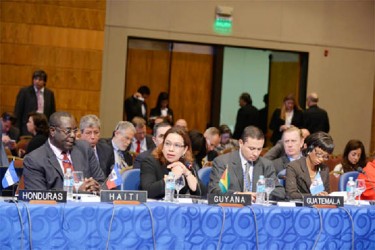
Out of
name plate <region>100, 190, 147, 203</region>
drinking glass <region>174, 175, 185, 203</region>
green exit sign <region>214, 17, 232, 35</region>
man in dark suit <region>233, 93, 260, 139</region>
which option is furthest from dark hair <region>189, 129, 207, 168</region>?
green exit sign <region>214, 17, 232, 35</region>

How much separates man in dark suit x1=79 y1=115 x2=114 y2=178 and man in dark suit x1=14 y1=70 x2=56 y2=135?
4047mm

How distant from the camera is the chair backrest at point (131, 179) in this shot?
21.1 ft

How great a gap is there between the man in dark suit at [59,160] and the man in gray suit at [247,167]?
0.96 metres

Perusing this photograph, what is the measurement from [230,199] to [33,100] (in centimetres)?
718

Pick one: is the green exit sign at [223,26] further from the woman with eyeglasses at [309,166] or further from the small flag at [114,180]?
the small flag at [114,180]

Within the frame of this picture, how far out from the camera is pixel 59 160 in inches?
248

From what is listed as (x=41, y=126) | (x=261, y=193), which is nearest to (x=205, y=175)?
(x=261, y=193)

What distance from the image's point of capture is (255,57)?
1590 centimetres

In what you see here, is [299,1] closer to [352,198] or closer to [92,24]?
[92,24]

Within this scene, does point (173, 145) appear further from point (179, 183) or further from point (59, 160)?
point (59, 160)

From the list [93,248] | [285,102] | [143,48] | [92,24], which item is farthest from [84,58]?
[93,248]

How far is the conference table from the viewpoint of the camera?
4.82m

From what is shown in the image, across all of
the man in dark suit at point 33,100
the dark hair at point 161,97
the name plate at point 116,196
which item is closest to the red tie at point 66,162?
the name plate at point 116,196

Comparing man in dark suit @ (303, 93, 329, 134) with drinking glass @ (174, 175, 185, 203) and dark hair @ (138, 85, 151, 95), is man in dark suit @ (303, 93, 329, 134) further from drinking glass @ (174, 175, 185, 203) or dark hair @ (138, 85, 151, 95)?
drinking glass @ (174, 175, 185, 203)
